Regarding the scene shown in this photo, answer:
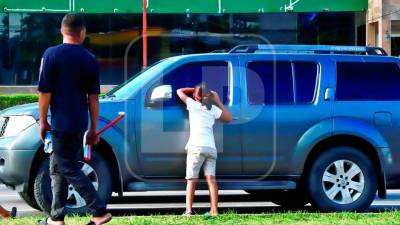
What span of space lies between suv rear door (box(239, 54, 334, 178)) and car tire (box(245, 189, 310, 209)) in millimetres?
946

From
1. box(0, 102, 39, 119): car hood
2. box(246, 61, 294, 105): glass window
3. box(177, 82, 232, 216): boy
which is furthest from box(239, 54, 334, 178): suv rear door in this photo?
box(0, 102, 39, 119): car hood

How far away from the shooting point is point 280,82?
32.2ft

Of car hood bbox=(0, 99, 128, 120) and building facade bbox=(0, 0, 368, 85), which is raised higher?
building facade bbox=(0, 0, 368, 85)

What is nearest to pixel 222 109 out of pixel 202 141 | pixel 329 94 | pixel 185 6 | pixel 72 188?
pixel 202 141

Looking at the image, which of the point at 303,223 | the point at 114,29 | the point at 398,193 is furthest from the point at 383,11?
the point at 303,223

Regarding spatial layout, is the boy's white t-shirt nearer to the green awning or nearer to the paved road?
the paved road

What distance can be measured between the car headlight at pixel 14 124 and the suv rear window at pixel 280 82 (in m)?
2.47

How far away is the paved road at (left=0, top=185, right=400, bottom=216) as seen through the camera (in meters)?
10.5

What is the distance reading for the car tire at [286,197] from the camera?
10609mm

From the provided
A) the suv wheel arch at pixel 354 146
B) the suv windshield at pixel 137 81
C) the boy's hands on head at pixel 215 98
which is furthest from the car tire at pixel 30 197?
the suv wheel arch at pixel 354 146

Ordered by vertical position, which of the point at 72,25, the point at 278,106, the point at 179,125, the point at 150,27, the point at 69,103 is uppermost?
the point at 150,27

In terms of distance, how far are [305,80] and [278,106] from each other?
52 cm

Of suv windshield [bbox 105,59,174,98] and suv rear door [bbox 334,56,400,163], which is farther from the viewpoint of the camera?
suv rear door [bbox 334,56,400,163]

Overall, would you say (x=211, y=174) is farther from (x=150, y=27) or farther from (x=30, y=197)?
(x=150, y=27)
